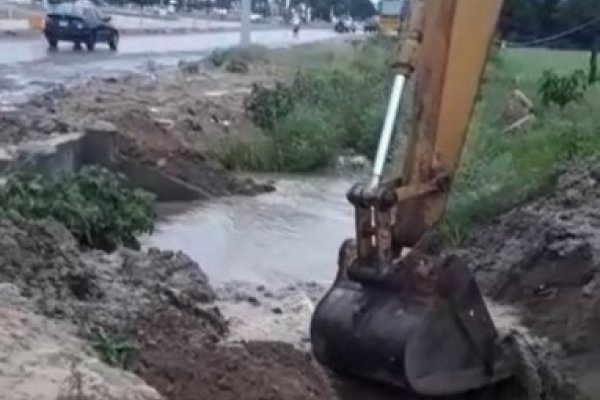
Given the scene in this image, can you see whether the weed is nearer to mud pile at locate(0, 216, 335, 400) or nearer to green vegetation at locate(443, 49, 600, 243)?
green vegetation at locate(443, 49, 600, 243)

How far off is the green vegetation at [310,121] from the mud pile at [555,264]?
5.59 meters

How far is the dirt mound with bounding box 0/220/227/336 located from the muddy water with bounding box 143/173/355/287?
1879 mm

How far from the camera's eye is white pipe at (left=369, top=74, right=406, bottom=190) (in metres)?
7.31

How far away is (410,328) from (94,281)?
2522mm

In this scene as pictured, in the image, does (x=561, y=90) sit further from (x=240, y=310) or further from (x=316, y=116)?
(x=240, y=310)

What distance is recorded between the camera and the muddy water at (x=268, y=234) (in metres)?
13.0

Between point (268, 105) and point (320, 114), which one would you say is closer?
point (320, 114)

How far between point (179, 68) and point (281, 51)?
20.7ft

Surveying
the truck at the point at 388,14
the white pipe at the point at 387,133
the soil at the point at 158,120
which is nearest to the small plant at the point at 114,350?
the white pipe at the point at 387,133

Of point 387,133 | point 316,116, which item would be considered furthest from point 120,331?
point 316,116

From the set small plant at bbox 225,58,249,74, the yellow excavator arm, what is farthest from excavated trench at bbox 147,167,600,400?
small plant at bbox 225,58,249,74

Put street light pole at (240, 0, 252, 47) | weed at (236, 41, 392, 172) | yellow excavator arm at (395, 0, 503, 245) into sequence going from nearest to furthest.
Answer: yellow excavator arm at (395, 0, 503, 245), weed at (236, 41, 392, 172), street light pole at (240, 0, 252, 47)

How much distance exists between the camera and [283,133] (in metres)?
20.8

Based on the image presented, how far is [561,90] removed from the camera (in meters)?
21.4
